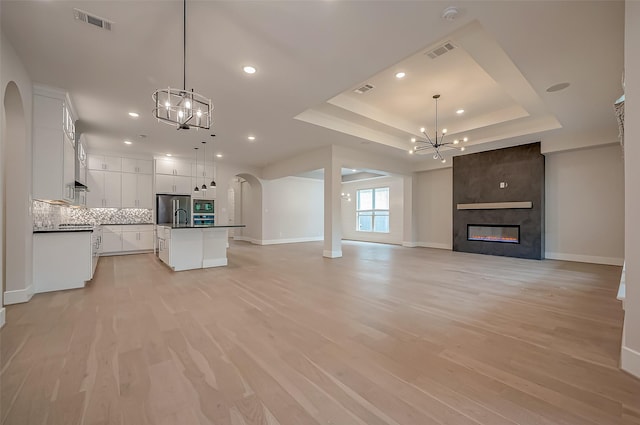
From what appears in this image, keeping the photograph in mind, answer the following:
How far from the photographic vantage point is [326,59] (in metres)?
3.20

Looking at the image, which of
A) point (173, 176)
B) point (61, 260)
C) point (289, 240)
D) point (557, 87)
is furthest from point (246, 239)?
point (557, 87)

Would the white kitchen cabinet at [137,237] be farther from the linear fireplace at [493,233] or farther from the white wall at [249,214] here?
the linear fireplace at [493,233]

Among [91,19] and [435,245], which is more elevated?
[91,19]

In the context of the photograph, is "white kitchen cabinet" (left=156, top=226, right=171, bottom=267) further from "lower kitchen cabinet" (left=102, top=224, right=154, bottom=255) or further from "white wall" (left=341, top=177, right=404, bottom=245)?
"white wall" (left=341, top=177, right=404, bottom=245)

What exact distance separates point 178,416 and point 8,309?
11.2ft

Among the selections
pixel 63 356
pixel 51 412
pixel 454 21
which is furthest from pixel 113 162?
pixel 454 21

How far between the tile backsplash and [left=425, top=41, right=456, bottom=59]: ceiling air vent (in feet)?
20.7

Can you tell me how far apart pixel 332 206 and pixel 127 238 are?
5973mm

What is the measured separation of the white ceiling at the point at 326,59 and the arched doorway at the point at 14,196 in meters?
0.68

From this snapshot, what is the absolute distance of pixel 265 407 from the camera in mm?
1520

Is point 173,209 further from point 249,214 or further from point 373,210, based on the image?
point 373,210

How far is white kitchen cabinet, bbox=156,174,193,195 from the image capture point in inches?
318

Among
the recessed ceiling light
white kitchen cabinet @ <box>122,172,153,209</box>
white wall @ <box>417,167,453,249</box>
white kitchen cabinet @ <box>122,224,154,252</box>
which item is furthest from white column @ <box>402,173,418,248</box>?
white kitchen cabinet @ <box>122,172,153,209</box>

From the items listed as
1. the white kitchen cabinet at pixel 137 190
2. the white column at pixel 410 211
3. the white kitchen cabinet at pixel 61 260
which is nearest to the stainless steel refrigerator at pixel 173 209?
the white kitchen cabinet at pixel 137 190
